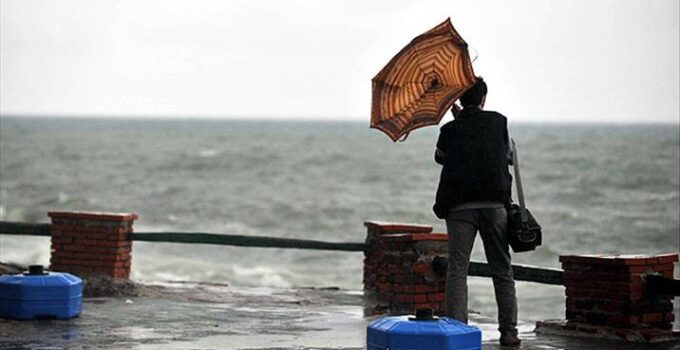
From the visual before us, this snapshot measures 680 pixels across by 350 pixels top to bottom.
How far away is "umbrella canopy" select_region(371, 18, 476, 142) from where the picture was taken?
34.6 ft

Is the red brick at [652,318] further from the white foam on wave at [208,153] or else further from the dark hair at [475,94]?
the white foam on wave at [208,153]

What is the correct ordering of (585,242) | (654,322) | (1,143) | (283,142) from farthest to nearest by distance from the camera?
1. (283,142)
2. (1,143)
3. (585,242)
4. (654,322)

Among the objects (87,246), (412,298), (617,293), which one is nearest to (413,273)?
(412,298)

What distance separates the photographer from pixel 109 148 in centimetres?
10406

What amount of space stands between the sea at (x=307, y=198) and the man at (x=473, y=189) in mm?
13760

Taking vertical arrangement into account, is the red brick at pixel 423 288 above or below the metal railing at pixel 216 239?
below

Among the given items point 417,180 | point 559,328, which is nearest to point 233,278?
point 559,328

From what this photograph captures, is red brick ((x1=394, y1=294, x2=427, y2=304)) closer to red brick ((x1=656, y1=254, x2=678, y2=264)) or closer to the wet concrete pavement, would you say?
the wet concrete pavement

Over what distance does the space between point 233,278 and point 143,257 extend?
302 cm

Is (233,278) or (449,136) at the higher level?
(449,136)

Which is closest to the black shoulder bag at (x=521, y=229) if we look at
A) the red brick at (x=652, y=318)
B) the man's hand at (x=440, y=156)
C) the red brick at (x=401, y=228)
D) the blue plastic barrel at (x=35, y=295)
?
the man's hand at (x=440, y=156)

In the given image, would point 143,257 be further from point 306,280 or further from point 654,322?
point 654,322

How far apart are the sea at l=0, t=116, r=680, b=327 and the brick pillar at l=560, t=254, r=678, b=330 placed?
1305cm

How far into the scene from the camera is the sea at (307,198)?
3250 cm
